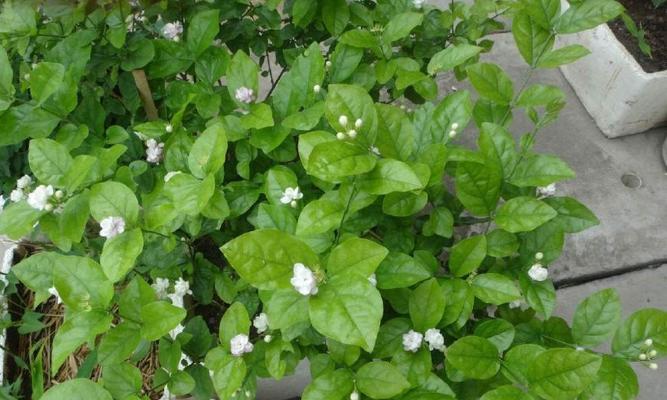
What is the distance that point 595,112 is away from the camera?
2254 mm

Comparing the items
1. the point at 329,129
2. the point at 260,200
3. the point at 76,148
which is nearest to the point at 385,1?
the point at 329,129

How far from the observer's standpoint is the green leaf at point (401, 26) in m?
1.17

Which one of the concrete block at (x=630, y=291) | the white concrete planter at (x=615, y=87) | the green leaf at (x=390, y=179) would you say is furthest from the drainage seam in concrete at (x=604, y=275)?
the green leaf at (x=390, y=179)

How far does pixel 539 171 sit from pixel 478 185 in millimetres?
124

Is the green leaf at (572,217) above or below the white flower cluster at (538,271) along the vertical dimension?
above

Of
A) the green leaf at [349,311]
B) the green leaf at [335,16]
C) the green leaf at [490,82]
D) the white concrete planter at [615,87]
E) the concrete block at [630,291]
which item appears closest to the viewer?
the green leaf at [349,311]

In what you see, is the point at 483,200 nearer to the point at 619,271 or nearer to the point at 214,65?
the point at 214,65

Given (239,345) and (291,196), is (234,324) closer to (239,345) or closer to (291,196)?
(239,345)

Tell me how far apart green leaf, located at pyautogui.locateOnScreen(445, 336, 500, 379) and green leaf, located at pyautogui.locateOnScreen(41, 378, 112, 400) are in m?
0.54

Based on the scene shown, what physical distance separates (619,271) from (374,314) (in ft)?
4.94

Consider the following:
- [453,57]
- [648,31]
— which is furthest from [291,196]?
[648,31]

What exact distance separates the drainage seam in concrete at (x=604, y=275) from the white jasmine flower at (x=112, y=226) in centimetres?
150

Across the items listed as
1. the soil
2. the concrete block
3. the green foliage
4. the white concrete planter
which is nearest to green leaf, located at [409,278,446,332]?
the green foliage

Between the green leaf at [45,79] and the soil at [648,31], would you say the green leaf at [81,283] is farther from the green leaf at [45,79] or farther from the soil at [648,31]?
the soil at [648,31]
